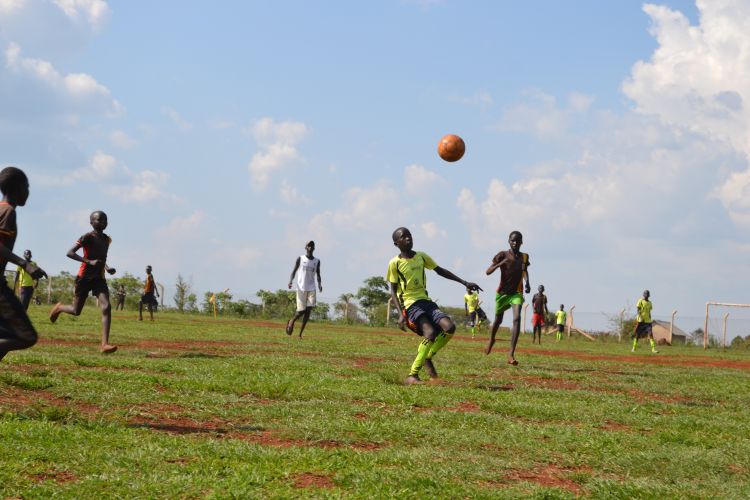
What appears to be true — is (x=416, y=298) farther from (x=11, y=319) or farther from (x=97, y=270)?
(x=11, y=319)

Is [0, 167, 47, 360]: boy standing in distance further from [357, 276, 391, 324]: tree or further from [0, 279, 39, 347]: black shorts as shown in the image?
[357, 276, 391, 324]: tree

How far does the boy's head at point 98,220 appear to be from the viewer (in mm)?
12164

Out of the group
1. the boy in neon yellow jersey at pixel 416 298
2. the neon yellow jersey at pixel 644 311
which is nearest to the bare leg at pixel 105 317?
the boy in neon yellow jersey at pixel 416 298

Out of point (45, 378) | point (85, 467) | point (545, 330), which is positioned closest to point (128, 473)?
point (85, 467)

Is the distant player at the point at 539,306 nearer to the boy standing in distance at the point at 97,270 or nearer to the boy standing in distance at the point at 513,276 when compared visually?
the boy standing in distance at the point at 513,276

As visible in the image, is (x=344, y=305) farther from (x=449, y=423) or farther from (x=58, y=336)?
(x=449, y=423)

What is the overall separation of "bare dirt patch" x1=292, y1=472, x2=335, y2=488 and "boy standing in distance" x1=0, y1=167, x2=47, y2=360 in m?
2.90

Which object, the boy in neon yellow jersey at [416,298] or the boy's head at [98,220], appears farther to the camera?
the boy's head at [98,220]

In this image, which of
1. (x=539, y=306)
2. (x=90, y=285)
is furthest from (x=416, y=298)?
(x=539, y=306)

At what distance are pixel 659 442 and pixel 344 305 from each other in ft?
138

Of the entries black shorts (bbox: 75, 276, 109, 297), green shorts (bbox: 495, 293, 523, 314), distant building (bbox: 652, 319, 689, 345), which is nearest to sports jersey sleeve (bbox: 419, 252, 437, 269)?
green shorts (bbox: 495, 293, 523, 314)

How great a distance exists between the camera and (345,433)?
6.81 m

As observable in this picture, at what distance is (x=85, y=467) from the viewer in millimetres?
5191

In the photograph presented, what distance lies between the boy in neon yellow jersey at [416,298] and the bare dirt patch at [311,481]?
17.1 feet
